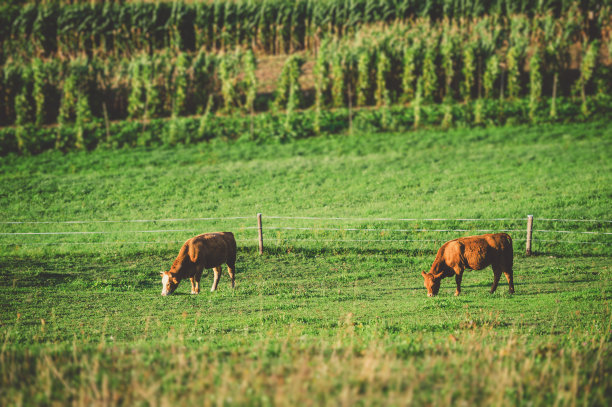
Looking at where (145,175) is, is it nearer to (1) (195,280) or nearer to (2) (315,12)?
(1) (195,280)

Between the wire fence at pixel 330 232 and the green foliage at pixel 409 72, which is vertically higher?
the green foliage at pixel 409 72

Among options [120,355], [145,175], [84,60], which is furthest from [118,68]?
[120,355]

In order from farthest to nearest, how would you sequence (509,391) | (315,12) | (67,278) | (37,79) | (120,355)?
(315,12) < (37,79) < (67,278) < (120,355) < (509,391)

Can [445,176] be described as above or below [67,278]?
above

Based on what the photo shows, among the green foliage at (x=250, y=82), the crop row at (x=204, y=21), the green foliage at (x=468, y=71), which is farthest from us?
the crop row at (x=204, y=21)

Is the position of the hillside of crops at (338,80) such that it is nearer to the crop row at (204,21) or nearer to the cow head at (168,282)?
the crop row at (204,21)

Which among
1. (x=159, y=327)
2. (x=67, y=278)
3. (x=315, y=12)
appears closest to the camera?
(x=159, y=327)

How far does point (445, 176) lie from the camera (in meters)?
26.4

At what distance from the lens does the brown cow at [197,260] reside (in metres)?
12.7

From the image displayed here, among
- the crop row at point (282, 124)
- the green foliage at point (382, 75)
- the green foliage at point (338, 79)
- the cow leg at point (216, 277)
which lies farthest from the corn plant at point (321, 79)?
the cow leg at point (216, 277)

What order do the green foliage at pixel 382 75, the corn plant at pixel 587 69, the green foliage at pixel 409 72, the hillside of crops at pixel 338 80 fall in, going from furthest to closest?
1. the green foliage at pixel 409 72
2. the green foliage at pixel 382 75
3. the corn plant at pixel 587 69
4. the hillside of crops at pixel 338 80

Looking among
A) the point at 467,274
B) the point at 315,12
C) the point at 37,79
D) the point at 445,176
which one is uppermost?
the point at 315,12

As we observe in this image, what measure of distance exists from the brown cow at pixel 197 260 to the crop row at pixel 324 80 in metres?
24.0

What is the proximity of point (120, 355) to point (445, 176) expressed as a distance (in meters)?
22.7
